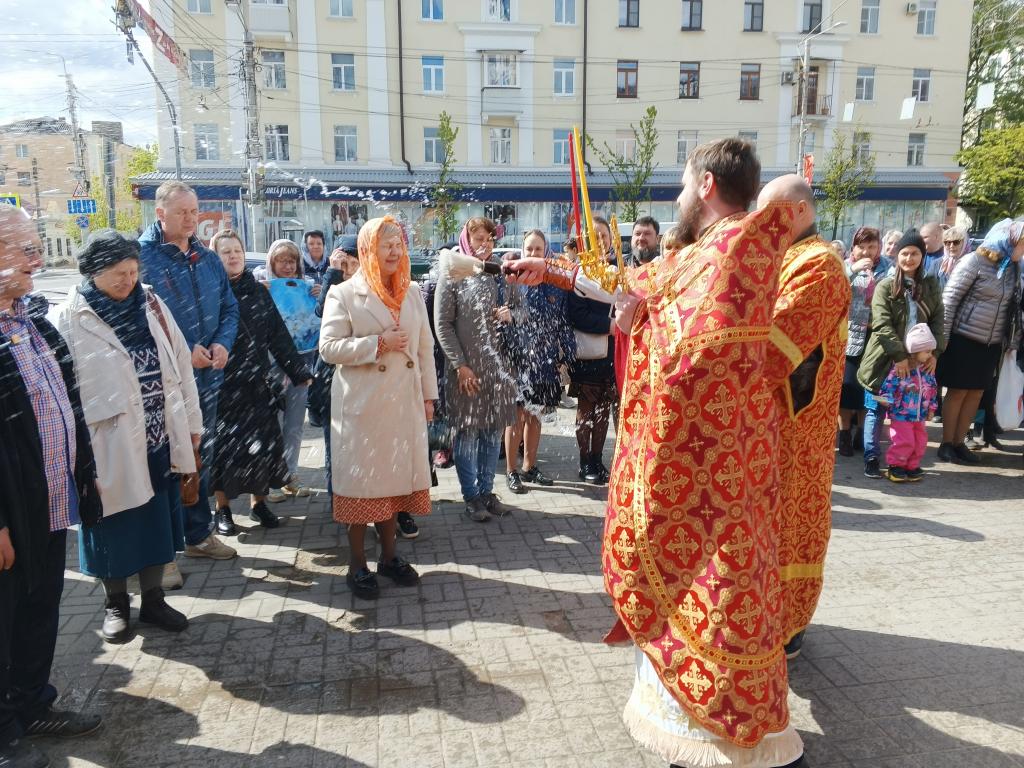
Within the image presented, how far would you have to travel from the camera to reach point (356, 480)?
4250 millimetres

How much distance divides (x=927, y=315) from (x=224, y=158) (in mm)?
27434

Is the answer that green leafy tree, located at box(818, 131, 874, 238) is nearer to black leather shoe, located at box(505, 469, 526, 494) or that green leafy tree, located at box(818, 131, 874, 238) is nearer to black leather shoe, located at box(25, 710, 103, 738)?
black leather shoe, located at box(505, 469, 526, 494)

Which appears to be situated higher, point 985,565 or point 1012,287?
point 1012,287

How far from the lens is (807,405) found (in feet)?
→ 10.4

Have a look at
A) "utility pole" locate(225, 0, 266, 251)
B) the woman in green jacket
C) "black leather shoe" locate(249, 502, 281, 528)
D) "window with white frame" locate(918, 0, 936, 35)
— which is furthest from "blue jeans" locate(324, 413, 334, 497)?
"window with white frame" locate(918, 0, 936, 35)

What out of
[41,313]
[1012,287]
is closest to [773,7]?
[1012,287]

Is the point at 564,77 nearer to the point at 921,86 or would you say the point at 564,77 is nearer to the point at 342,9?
the point at 342,9

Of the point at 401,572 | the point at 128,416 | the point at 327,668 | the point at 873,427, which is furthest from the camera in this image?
the point at 873,427

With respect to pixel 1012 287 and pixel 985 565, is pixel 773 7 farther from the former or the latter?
pixel 985 565

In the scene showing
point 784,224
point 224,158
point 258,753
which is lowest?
point 258,753

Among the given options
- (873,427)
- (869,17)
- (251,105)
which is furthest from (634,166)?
(873,427)

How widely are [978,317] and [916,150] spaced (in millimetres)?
32751

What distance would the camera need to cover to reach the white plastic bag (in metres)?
6.82

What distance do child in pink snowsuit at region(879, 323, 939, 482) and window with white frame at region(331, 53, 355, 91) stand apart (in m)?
27.7
